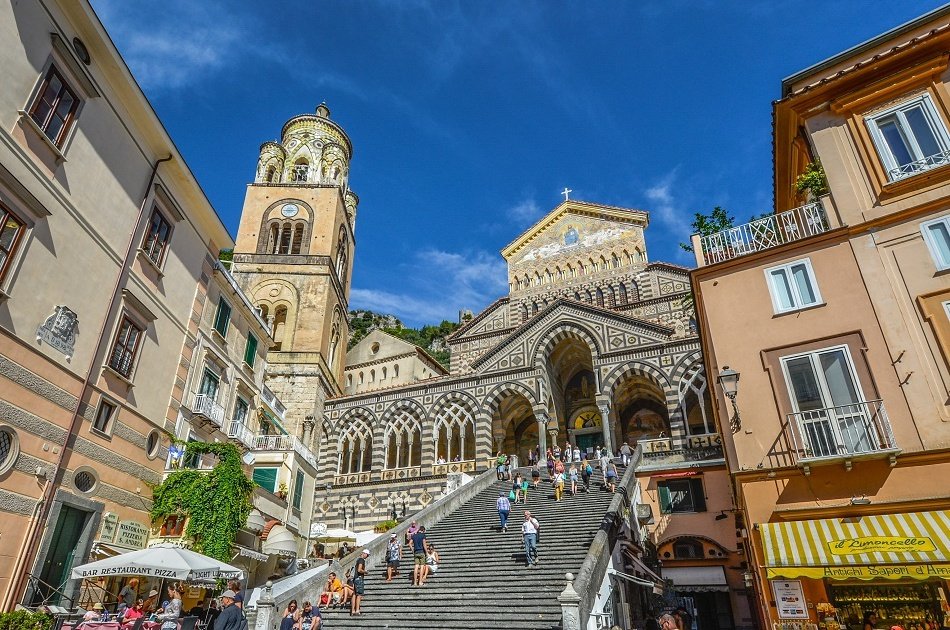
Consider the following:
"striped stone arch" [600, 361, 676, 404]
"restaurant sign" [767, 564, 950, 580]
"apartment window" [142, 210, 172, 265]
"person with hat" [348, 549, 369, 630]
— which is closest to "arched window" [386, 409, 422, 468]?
"striped stone arch" [600, 361, 676, 404]

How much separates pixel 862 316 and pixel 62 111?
16.5m

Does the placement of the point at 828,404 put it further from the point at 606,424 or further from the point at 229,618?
the point at 606,424

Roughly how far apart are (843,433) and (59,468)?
48.7 ft

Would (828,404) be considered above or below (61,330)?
below

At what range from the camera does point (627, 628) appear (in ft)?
39.0

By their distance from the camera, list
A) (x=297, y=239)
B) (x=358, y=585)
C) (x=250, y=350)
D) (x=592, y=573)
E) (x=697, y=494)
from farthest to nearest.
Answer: (x=297, y=239), (x=250, y=350), (x=697, y=494), (x=358, y=585), (x=592, y=573)

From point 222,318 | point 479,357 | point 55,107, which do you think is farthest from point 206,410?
point 479,357

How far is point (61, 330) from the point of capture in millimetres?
11258

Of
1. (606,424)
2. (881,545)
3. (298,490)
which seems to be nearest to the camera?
(881,545)

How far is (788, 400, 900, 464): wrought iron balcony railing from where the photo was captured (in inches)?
363

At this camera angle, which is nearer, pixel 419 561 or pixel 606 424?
pixel 419 561

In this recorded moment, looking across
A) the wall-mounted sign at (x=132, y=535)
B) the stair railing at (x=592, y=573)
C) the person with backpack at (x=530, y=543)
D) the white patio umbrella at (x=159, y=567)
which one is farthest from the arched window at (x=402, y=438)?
the white patio umbrella at (x=159, y=567)

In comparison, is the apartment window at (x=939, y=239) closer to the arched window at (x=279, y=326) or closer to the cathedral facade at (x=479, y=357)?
the cathedral facade at (x=479, y=357)

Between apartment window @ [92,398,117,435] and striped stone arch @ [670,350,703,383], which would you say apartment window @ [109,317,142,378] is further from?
striped stone arch @ [670,350,703,383]
